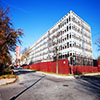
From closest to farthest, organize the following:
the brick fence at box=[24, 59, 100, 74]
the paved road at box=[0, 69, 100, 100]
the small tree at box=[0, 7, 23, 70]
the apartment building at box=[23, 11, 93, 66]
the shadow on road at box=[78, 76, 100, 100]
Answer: the paved road at box=[0, 69, 100, 100]
the shadow on road at box=[78, 76, 100, 100]
the small tree at box=[0, 7, 23, 70]
the brick fence at box=[24, 59, 100, 74]
the apartment building at box=[23, 11, 93, 66]

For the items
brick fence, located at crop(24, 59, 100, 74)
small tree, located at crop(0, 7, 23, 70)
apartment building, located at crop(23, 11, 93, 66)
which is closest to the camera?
small tree, located at crop(0, 7, 23, 70)

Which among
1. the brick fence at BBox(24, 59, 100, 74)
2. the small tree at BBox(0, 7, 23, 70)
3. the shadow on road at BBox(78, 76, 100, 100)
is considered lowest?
the shadow on road at BBox(78, 76, 100, 100)

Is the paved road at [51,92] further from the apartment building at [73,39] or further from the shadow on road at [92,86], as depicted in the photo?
the apartment building at [73,39]

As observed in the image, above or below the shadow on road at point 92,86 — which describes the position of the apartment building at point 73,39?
above

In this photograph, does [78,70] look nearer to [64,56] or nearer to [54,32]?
[64,56]

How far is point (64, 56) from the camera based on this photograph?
32.9 m

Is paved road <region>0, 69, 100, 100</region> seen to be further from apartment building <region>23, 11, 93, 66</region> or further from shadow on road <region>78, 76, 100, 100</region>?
apartment building <region>23, 11, 93, 66</region>

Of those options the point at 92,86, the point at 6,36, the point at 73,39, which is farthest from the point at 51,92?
the point at 73,39

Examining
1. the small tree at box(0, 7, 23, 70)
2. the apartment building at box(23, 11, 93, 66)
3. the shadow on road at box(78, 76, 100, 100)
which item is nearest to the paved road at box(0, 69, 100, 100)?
the shadow on road at box(78, 76, 100, 100)

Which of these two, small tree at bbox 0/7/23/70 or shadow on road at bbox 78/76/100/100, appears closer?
shadow on road at bbox 78/76/100/100

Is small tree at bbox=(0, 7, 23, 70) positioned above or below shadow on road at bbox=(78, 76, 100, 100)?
above

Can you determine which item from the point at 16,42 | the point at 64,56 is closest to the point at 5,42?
the point at 16,42

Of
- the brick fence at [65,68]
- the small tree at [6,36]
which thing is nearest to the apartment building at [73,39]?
the brick fence at [65,68]

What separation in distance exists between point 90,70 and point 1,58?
24.0 metres
